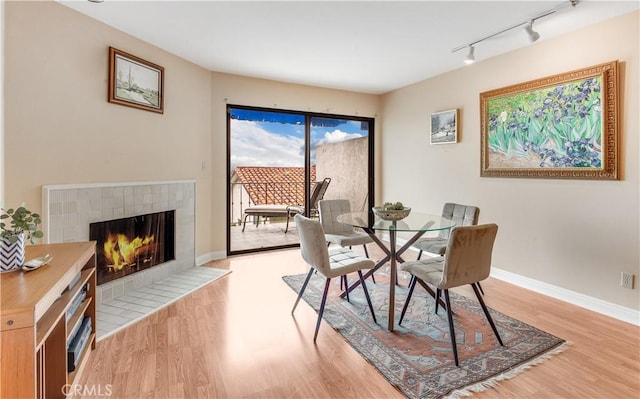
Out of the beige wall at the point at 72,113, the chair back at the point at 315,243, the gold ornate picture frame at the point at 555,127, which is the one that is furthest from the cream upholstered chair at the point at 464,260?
the beige wall at the point at 72,113

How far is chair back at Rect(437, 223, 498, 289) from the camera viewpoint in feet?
6.53

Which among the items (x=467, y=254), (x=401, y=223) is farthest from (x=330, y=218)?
(x=467, y=254)

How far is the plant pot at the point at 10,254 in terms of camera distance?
147 cm

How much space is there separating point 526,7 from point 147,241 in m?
4.13

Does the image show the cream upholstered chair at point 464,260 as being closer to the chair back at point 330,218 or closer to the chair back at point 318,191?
the chair back at point 330,218

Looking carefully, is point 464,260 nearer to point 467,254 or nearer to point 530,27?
point 467,254

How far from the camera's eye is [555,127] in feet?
9.98

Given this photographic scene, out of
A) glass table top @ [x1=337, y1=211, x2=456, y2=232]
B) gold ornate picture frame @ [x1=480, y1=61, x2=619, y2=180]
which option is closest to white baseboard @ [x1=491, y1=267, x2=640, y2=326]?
gold ornate picture frame @ [x1=480, y1=61, x2=619, y2=180]

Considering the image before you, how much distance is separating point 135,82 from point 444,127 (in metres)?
3.66

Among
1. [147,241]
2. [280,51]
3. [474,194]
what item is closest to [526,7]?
[474,194]

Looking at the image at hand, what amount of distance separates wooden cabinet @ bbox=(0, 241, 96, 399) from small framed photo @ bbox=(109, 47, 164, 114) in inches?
65.7

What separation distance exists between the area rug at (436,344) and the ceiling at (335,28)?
2495 millimetres

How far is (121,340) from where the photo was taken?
225 centimetres

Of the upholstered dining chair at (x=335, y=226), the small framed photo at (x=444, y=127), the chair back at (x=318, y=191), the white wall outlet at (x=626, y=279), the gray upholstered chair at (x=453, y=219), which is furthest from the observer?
the chair back at (x=318, y=191)
